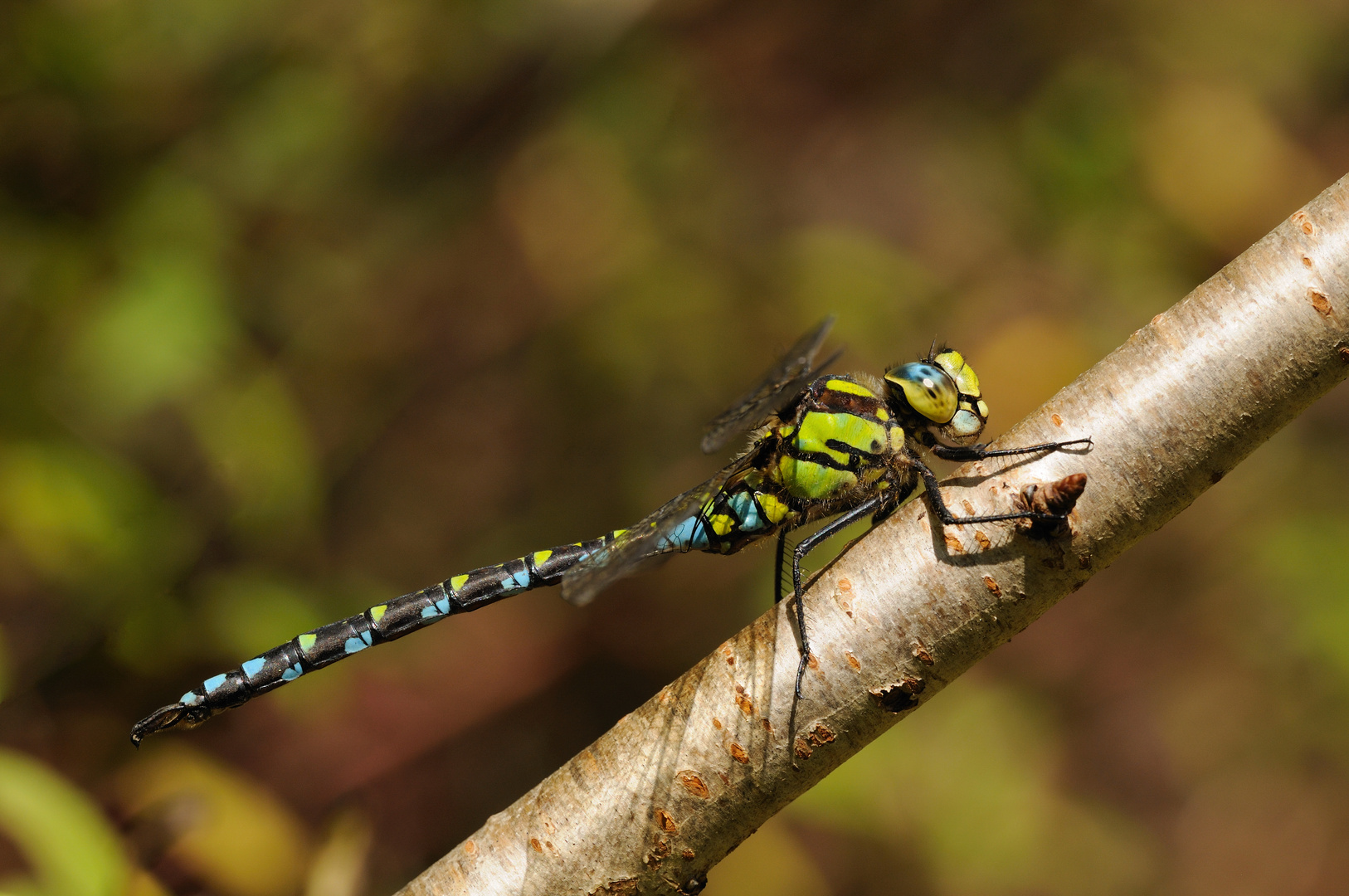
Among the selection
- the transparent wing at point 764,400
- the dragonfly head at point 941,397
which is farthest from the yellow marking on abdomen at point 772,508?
the dragonfly head at point 941,397

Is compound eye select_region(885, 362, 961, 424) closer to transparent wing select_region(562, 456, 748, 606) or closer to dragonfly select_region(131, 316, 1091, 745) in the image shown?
dragonfly select_region(131, 316, 1091, 745)

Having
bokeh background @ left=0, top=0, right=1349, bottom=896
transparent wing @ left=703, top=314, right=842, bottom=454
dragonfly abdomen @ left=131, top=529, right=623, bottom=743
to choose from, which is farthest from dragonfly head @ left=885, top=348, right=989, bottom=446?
bokeh background @ left=0, top=0, right=1349, bottom=896

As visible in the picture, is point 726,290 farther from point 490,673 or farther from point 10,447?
point 10,447

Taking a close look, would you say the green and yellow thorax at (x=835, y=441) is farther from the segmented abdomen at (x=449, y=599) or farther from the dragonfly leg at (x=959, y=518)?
the dragonfly leg at (x=959, y=518)

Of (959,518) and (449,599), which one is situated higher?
(449,599)

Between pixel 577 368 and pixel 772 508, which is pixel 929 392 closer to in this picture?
pixel 772 508

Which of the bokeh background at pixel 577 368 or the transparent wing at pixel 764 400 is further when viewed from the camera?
the bokeh background at pixel 577 368

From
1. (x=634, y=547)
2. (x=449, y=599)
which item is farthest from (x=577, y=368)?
(x=634, y=547)
